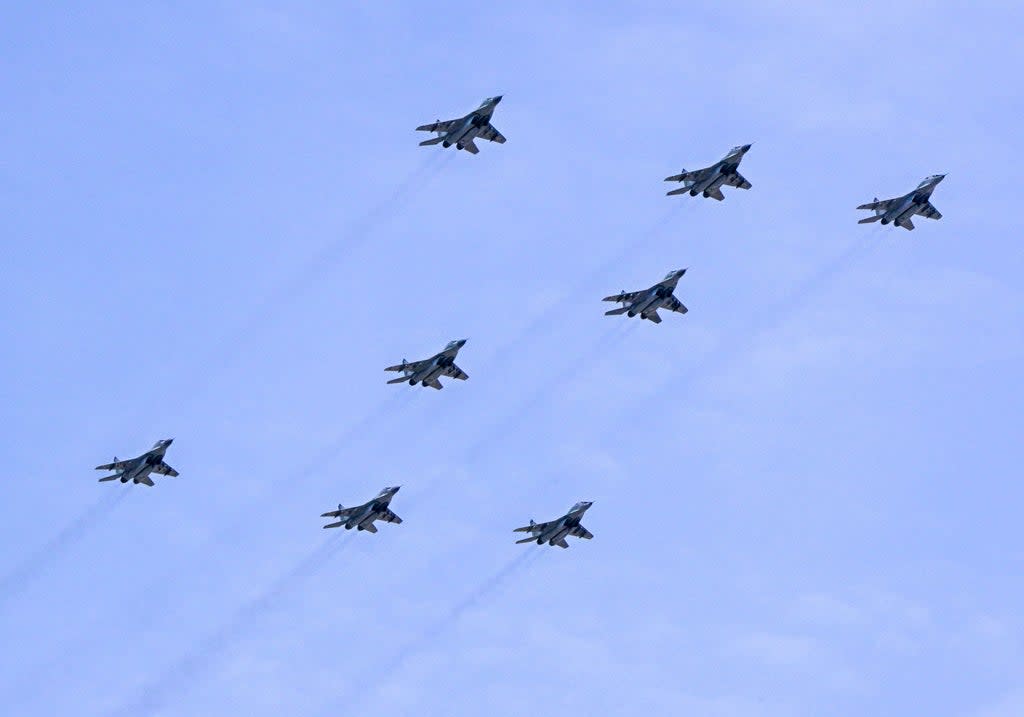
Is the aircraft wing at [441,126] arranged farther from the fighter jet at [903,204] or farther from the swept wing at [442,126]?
the fighter jet at [903,204]

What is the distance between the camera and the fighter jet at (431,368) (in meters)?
155

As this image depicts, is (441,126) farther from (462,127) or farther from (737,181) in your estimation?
(737,181)

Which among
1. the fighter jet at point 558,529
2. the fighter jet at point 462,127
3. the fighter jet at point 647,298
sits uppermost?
the fighter jet at point 462,127

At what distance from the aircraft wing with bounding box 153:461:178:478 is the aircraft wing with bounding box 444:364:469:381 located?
2437 cm

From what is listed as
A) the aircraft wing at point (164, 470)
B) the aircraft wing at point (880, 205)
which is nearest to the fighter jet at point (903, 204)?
the aircraft wing at point (880, 205)

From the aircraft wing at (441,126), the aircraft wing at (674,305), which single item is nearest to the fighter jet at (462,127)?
the aircraft wing at (441,126)

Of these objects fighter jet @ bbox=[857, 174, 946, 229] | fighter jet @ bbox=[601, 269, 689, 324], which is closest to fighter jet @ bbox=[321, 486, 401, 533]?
Result: fighter jet @ bbox=[601, 269, 689, 324]

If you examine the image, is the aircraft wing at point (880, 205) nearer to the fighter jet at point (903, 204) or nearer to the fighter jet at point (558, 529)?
the fighter jet at point (903, 204)

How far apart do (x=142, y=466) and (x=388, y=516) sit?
67.9 feet

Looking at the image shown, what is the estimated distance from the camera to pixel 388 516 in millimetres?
158750

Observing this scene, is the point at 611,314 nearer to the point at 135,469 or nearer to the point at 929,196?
the point at 929,196

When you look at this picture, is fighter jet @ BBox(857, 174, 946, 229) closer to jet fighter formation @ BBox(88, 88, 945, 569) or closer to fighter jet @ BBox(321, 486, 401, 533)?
jet fighter formation @ BBox(88, 88, 945, 569)

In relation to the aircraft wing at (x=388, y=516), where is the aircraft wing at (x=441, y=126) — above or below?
above

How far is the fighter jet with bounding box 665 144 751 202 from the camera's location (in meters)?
155
